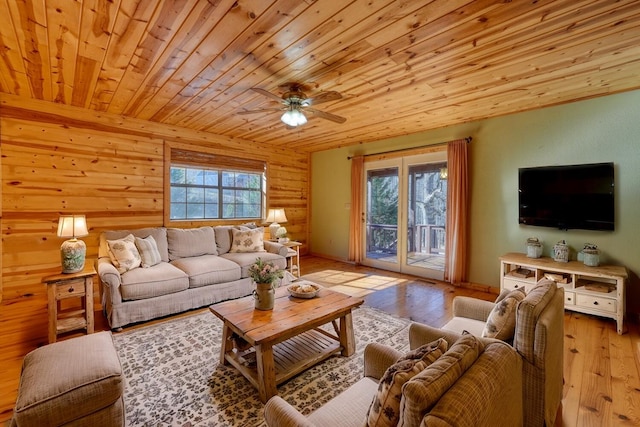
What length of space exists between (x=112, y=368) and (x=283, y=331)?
0.95 meters

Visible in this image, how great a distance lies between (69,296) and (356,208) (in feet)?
15.0

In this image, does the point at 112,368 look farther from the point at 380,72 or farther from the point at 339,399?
the point at 380,72

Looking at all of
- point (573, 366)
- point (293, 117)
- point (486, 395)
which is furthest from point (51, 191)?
point (573, 366)

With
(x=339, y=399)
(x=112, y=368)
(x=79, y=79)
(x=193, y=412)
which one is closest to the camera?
(x=339, y=399)

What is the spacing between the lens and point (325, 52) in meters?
2.34

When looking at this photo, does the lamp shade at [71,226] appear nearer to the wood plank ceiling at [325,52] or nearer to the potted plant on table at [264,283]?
the wood plank ceiling at [325,52]

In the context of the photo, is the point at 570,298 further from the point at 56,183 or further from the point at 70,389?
the point at 56,183

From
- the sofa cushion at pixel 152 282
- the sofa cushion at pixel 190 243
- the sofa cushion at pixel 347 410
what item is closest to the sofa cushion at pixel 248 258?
the sofa cushion at pixel 190 243

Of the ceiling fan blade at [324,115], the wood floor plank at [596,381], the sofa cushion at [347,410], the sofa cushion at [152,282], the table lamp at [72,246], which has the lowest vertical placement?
the wood floor plank at [596,381]

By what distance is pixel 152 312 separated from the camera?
310 cm

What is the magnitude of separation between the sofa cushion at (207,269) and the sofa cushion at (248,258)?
0.29ft

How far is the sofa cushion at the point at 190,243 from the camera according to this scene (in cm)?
400

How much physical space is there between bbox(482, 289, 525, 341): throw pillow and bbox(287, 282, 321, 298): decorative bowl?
1411mm

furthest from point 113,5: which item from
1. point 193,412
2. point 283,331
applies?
point 193,412
